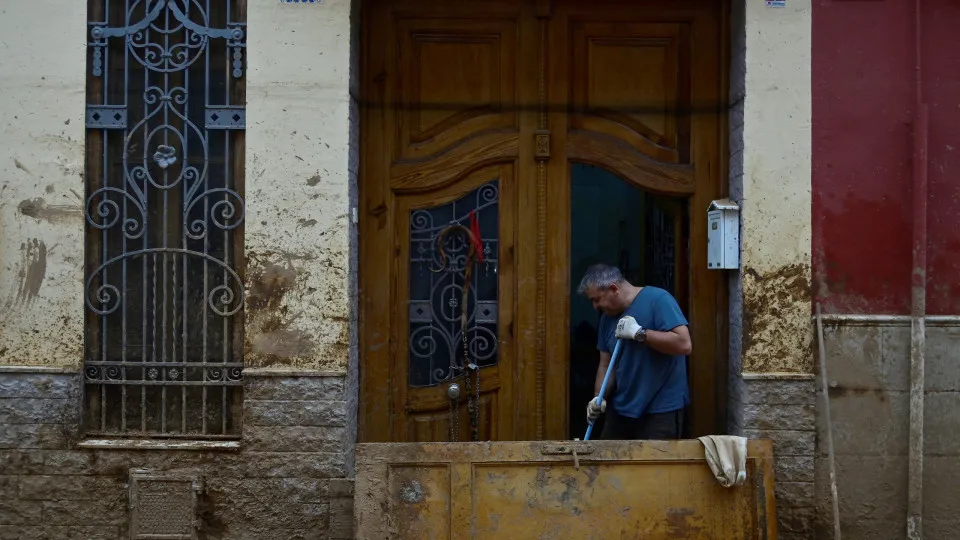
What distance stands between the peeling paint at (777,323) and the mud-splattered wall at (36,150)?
3951mm

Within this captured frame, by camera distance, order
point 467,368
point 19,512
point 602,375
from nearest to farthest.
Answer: point 19,512 → point 602,375 → point 467,368

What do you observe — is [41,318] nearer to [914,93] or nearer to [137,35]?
[137,35]

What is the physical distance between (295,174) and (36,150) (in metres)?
1.51

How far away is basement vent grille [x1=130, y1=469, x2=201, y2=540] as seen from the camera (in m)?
5.86

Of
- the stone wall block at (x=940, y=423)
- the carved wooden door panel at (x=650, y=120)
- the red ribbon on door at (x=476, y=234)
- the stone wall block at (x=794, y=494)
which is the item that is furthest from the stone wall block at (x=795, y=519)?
the red ribbon on door at (x=476, y=234)

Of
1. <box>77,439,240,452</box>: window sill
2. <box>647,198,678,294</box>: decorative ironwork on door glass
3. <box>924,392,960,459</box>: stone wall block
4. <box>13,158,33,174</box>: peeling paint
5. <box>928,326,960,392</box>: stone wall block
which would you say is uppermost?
<box>13,158,33,174</box>: peeling paint

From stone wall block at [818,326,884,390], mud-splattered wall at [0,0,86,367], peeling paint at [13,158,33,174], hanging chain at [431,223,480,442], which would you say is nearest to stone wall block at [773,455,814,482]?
stone wall block at [818,326,884,390]

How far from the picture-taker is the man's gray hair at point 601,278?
5.80 meters

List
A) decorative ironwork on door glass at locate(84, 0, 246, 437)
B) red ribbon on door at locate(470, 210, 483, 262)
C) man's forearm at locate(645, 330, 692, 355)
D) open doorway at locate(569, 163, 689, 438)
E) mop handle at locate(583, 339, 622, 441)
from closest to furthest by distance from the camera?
1. man's forearm at locate(645, 330, 692, 355)
2. mop handle at locate(583, 339, 622, 441)
3. decorative ironwork on door glass at locate(84, 0, 246, 437)
4. red ribbon on door at locate(470, 210, 483, 262)
5. open doorway at locate(569, 163, 689, 438)

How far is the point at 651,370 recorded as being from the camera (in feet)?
19.0

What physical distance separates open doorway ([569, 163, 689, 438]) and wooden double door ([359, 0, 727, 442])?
13 centimetres

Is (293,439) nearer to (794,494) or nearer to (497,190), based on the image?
(497,190)

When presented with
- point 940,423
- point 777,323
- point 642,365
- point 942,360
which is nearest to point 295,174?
point 642,365

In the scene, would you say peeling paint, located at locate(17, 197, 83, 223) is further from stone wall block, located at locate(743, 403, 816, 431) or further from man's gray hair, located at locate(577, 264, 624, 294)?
stone wall block, located at locate(743, 403, 816, 431)
